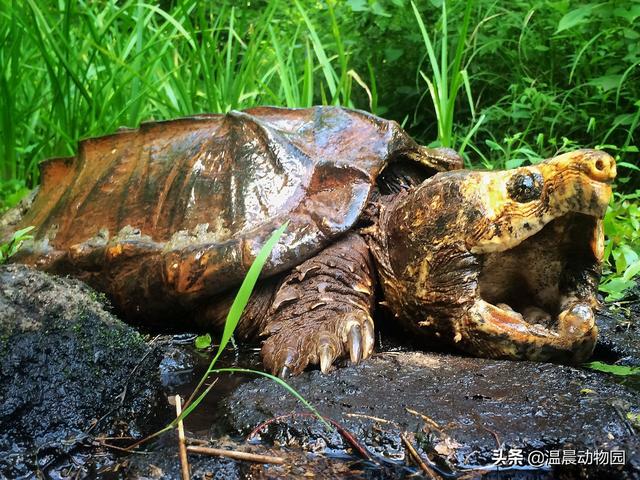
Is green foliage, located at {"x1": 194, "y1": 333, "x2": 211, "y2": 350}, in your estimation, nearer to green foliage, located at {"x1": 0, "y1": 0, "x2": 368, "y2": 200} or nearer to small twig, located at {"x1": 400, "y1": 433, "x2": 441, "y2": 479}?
small twig, located at {"x1": 400, "y1": 433, "x2": 441, "y2": 479}

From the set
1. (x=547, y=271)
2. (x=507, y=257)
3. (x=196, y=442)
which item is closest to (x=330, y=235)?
(x=507, y=257)

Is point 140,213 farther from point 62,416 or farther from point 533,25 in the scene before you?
point 533,25

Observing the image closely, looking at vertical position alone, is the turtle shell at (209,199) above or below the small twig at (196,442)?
above

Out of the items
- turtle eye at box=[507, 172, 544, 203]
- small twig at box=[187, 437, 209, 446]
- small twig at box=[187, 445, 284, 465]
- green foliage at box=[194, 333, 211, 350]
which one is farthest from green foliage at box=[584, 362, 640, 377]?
green foliage at box=[194, 333, 211, 350]

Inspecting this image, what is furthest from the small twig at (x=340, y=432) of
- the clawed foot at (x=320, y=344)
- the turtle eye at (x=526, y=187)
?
the turtle eye at (x=526, y=187)

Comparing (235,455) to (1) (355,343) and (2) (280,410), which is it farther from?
(1) (355,343)

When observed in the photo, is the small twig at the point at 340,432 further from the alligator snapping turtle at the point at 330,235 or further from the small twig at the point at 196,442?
the alligator snapping turtle at the point at 330,235

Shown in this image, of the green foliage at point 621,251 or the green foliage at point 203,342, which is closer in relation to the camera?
the green foliage at point 203,342

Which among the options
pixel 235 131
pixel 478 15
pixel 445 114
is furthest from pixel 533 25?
pixel 235 131
